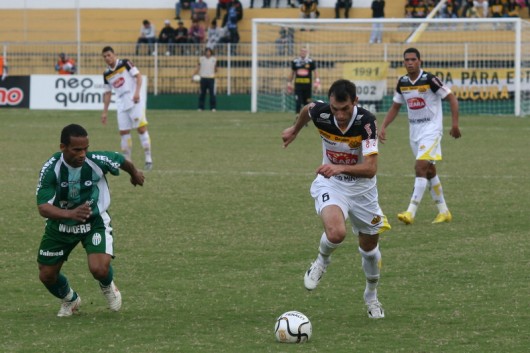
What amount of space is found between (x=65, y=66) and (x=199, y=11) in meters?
6.22

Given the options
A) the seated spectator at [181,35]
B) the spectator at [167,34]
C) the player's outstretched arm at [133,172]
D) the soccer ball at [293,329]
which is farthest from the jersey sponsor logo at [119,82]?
the spectator at [167,34]

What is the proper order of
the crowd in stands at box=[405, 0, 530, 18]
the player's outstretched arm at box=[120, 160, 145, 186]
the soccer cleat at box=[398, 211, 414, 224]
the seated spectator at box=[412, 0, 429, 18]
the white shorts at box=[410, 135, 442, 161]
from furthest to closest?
the seated spectator at box=[412, 0, 429, 18]
the crowd in stands at box=[405, 0, 530, 18]
the white shorts at box=[410, 135, 442, 161]
the soccer cleat at box=[398, 211, 414, 224]
the player's outstretched arm at box=[120, 160, 145, 186]

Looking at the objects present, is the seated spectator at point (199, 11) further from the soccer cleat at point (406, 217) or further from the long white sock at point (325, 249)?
the long white sock at point (325, 249)

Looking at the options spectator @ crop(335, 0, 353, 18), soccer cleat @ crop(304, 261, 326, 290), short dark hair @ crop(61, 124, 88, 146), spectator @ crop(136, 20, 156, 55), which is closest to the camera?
short dark hair @ crop(61, 124, 88, 146)

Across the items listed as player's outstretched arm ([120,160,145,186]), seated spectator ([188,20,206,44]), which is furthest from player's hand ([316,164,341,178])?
seated spectator ([188,20,206,44])

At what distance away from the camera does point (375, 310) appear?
8023 mm

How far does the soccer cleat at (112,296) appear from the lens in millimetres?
8170

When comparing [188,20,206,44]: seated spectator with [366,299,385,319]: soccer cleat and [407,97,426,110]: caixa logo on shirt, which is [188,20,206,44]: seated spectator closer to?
[407,97,426,110]: caixa logo on shirt

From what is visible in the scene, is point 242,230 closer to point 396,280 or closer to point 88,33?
point 396,280

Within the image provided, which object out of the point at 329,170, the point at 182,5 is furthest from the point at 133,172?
the point at 182,5

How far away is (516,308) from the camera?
831cm

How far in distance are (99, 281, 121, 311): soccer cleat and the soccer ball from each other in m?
1.47

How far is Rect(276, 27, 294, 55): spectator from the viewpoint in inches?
1499

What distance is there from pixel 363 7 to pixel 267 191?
28343 millimetres
